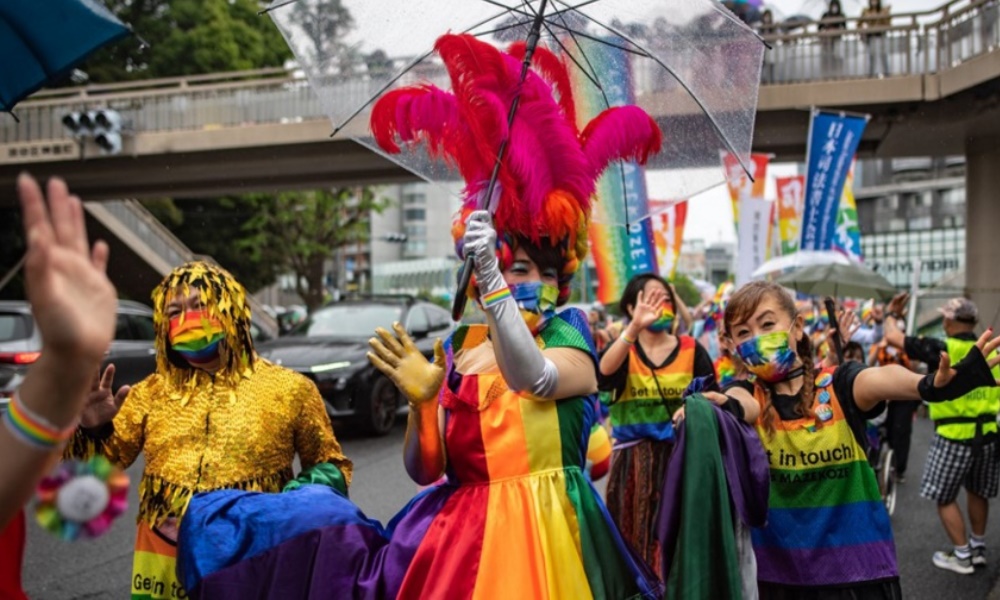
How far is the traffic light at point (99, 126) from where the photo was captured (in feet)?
62.7

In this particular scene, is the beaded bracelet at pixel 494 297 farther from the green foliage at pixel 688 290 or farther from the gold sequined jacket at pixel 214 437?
the green foliage at pixel 688 290

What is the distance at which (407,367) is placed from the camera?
94.3 inches

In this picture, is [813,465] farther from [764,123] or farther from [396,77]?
[764,123]

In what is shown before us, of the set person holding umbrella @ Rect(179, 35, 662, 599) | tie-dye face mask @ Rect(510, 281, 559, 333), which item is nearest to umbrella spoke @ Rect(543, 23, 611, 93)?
person holding umbrella @ Rect(179, 35, 662, 599)

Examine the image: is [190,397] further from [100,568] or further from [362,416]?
[362,416]

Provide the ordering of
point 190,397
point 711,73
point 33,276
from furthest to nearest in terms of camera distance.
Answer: point 711,73 < point 190,397 < point 33,276

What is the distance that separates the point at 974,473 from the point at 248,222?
79.9 ft

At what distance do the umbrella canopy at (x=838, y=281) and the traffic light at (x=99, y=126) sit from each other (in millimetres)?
15195

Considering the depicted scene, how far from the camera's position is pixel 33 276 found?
130 cm

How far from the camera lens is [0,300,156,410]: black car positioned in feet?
25.8

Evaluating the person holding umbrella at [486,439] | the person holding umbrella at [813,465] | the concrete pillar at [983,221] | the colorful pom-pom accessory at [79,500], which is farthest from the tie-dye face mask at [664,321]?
the concrete pillar at [983,221]

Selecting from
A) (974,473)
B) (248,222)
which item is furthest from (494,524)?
(248,222)

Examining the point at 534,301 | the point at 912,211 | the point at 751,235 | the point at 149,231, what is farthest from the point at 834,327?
the point at 912,211

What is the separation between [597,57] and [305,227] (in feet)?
87.4
